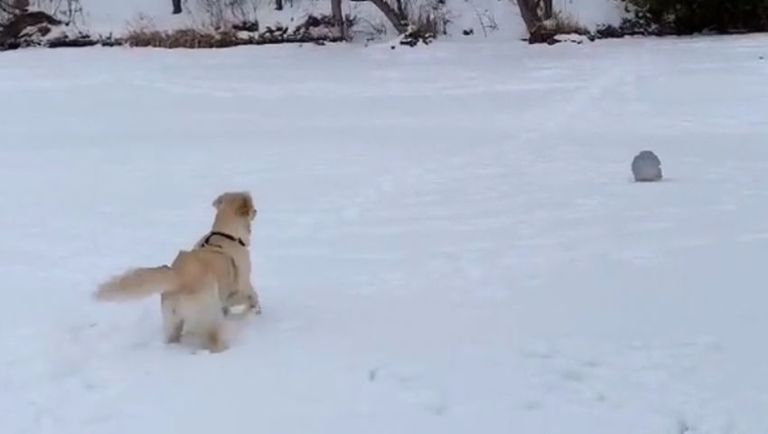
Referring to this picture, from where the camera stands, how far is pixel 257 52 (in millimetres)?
18422

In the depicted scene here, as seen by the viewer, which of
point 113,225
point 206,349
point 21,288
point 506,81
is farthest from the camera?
point 506,81

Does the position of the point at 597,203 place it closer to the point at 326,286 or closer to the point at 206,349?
the point at 326,286

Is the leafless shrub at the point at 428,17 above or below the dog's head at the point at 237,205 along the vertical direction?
above

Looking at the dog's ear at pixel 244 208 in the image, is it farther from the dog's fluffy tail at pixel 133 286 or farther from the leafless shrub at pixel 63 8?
the leafless shrub at pixel 63 8

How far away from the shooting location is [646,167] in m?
7.83

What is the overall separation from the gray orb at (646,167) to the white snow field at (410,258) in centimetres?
12

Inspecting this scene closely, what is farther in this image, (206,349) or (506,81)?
(506,81)

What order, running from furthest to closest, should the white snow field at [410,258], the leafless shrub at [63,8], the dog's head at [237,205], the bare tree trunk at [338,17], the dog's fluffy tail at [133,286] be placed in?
the leafless shrub at [63,8], the bare tree trunk at [338,17], the dog's head at [237,205], the dog's fluffy tail at [133,286], the white snow field at [410,258]

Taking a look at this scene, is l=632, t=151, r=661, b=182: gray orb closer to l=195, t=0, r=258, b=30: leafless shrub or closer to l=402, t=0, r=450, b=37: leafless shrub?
l=402, t=0, r=450, b=37: leafless shrub

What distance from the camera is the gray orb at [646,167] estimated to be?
778 cm

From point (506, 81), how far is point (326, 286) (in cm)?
968

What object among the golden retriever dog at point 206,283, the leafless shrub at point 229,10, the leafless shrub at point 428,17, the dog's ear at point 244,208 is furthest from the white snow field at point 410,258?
the leafless shrub at point 229,10

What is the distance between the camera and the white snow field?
381 centimetres

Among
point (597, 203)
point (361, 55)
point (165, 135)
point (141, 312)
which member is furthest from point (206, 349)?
point (361, 55)
